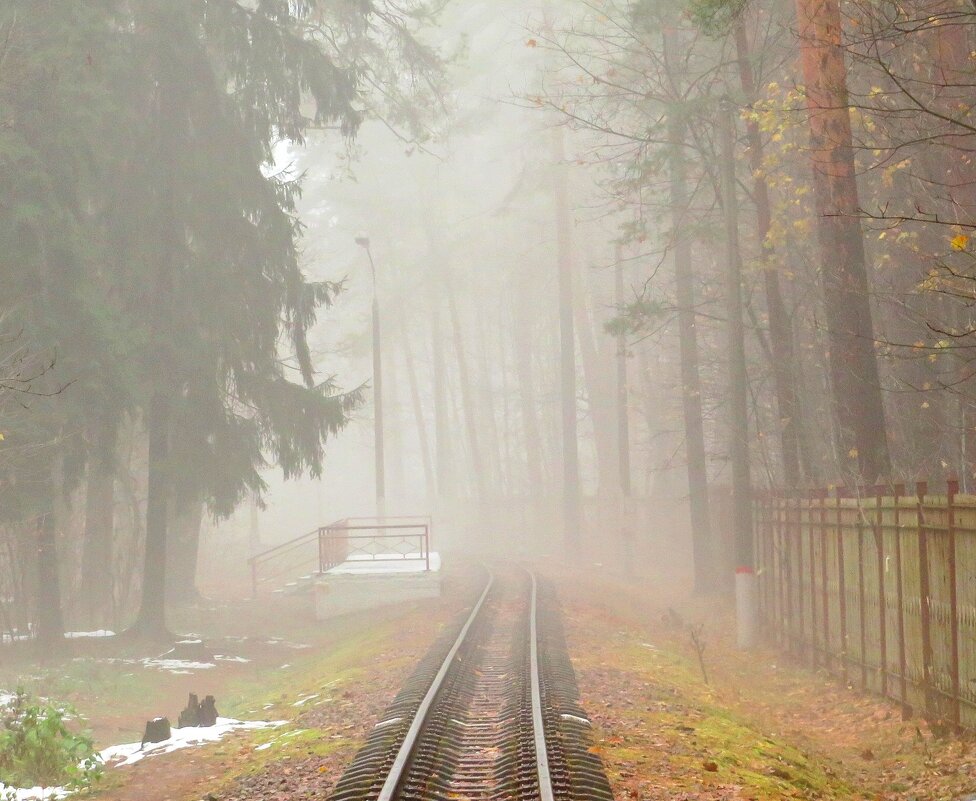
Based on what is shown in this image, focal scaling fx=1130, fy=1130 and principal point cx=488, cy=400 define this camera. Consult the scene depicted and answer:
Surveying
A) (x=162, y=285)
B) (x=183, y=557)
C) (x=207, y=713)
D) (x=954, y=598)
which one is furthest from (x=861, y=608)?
(x=183, y=557)

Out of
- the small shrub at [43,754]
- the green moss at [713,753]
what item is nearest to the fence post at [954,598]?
the green moss at [713,753]

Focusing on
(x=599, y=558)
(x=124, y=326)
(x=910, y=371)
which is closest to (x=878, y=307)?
(x=910, y=371)

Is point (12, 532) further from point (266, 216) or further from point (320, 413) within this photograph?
point (266, 216)

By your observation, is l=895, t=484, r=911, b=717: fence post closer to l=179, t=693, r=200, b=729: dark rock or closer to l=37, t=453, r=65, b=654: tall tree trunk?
l=179, t=693, r=200, b=729: dark rock

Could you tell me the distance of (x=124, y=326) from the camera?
18.2 m

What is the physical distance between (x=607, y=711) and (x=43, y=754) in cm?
513

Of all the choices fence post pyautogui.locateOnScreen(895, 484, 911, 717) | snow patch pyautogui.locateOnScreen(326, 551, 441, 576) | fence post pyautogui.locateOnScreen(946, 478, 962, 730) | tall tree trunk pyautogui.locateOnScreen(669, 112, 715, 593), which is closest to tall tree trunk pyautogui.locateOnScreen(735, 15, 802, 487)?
tall tree trunk pyautogui.locateOnScreen(669, 112, 715, 593)

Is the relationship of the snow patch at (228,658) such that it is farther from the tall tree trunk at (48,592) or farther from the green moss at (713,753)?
the green moss at (713,753)

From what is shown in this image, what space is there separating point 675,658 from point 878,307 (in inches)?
253

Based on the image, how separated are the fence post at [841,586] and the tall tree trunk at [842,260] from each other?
1.18m

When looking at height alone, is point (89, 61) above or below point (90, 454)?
above

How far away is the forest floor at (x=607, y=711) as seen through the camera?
8383 millimetres

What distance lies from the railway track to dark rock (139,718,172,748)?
2.39m

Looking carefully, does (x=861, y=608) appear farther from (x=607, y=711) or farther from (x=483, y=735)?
(x=483, y=735)
